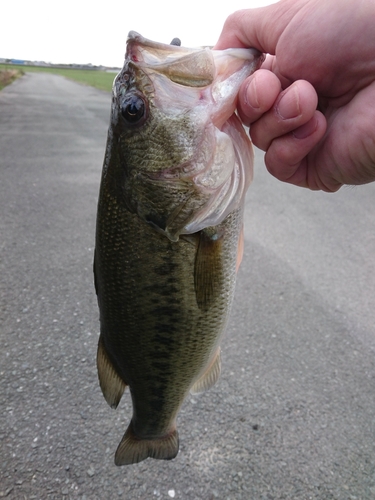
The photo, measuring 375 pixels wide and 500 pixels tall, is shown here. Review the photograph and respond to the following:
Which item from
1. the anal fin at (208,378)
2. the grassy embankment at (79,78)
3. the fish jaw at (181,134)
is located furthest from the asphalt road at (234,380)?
the grassy embankment at (79,78)

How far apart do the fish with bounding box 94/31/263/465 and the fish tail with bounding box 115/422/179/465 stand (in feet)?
1.13

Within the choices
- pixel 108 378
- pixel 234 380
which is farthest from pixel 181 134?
pixel 234 380

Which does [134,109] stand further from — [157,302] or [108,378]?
[108,378]

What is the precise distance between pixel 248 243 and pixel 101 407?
2.67m

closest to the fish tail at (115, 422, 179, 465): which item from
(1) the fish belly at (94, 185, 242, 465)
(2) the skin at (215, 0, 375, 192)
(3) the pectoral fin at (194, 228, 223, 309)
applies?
(1) the fish belly at (94, 185, 242, 465)

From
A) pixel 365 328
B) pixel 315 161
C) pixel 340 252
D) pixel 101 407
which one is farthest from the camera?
pixel 340 252

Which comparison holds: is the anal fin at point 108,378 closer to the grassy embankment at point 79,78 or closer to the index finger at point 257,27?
the index finger at point 257,27

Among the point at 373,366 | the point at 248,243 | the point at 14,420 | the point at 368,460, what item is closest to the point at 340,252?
the point at 248,243

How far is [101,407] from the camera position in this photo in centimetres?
267

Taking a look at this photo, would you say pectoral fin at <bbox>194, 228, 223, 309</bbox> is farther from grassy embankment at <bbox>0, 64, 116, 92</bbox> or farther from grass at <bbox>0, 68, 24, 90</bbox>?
grass at <bbox>0, 68, 24, 90</bbox>

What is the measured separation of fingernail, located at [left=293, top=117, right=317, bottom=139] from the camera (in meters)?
Answer: 1.47

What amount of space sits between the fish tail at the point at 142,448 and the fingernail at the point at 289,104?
143 cm

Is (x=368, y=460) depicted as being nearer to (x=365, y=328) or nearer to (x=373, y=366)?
(x=373, y=366)

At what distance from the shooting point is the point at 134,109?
137cm
